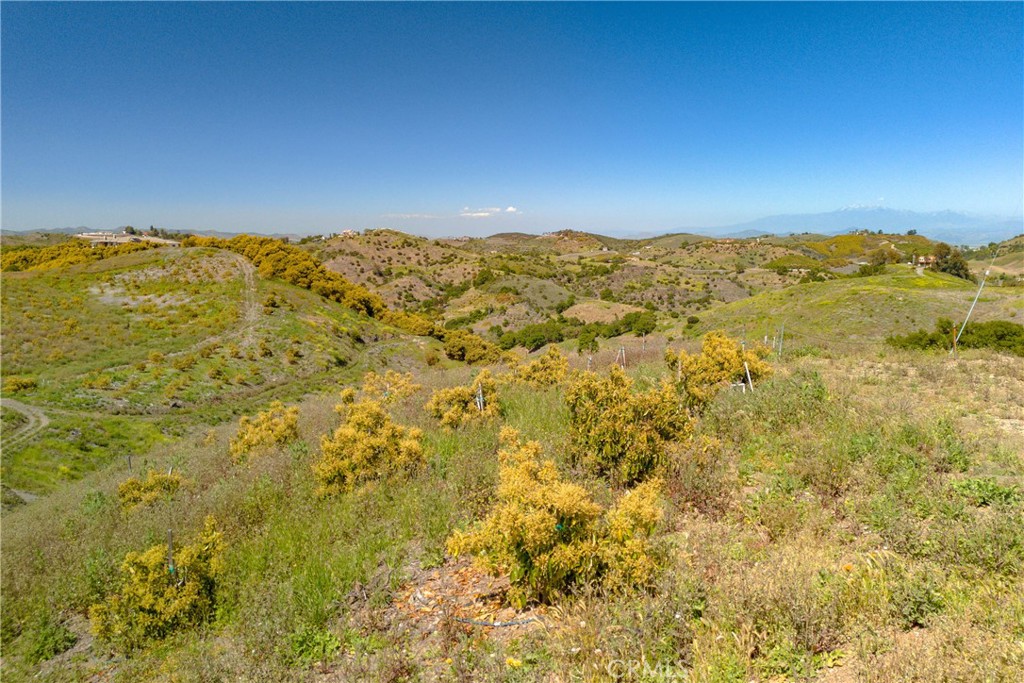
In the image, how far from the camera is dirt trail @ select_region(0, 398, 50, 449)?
49.6 ft

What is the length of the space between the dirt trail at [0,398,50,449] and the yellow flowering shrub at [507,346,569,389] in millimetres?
16701

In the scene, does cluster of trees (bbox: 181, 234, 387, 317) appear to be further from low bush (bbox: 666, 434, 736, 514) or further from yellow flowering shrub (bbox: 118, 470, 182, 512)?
low bush (bbox: 666, 434, 736, 514)

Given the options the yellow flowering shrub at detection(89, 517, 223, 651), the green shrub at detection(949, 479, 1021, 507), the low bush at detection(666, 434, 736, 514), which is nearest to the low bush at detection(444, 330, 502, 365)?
the low bush at detection(666, 434, 736, 514)

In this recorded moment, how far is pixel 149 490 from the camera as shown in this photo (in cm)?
755

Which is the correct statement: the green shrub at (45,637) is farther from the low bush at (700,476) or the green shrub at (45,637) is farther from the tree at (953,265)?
the tree at (953,265)

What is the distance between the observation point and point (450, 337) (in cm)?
3638

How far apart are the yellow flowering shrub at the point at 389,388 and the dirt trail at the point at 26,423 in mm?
12026

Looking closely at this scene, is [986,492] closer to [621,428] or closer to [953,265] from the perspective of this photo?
[621,428]

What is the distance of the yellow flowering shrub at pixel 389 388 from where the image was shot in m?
11.9

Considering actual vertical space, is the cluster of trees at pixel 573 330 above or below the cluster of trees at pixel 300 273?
below

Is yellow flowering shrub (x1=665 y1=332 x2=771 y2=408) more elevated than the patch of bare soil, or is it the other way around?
yellow flowering shrub (x1=665 y1=332 x2=771 y2=408)

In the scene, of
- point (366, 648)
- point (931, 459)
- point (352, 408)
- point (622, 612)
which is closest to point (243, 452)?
point (352, 408)

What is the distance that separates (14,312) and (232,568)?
1292 inches

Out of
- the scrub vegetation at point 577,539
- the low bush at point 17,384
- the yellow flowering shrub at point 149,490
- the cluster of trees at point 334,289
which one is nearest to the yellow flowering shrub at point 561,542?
the scrub vegetation at point 577,539
